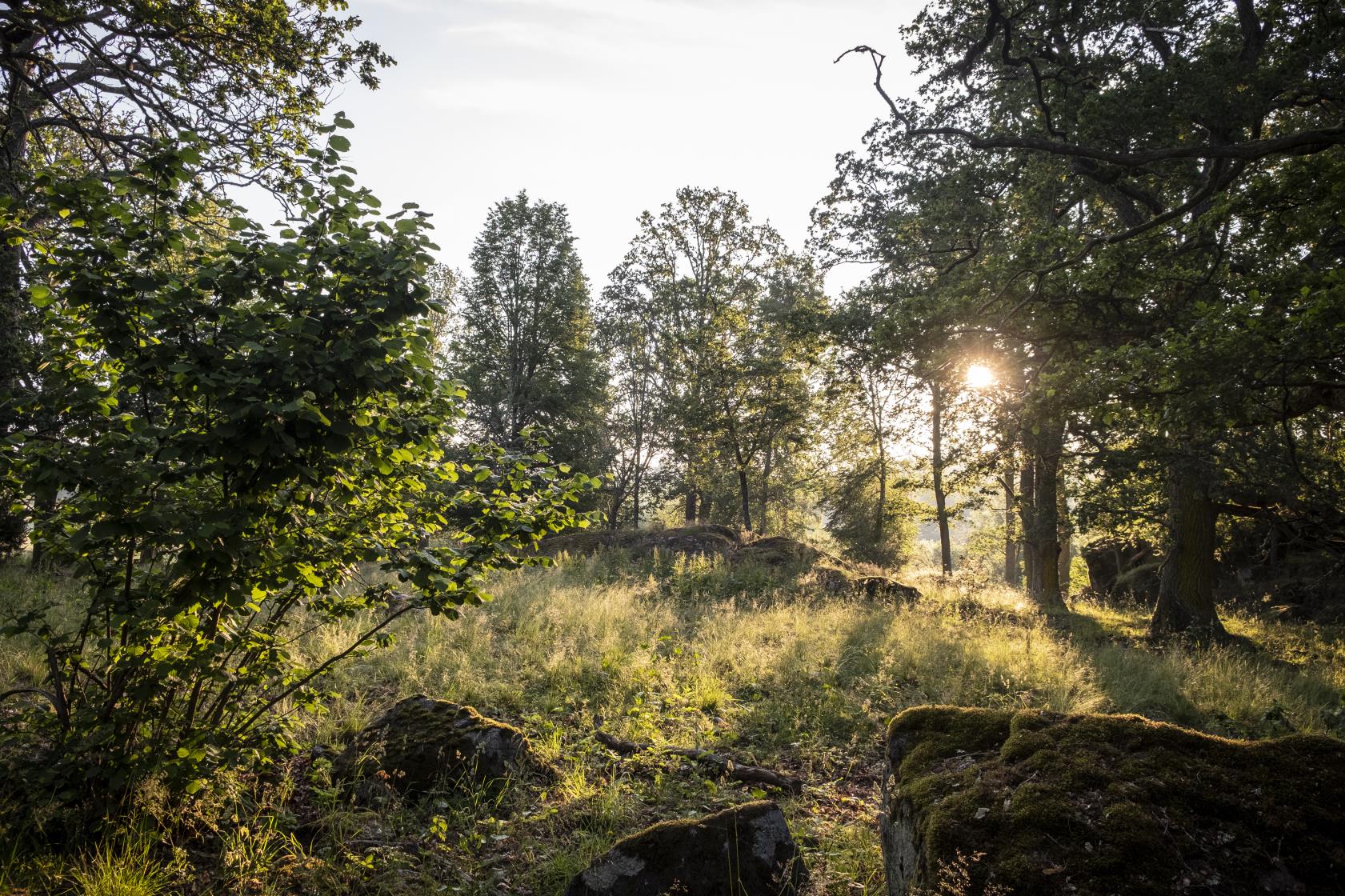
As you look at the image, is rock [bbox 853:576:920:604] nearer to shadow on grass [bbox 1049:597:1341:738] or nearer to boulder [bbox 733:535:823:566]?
boulder [bbox 733:535:823:566]

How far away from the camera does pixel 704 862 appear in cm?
333

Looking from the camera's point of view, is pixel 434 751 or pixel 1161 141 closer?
pixel 434 751

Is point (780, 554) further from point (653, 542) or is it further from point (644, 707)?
point (644, 707)

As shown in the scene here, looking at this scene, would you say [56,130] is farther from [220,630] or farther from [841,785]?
[841,785]

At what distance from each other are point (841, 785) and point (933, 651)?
3.99 meters

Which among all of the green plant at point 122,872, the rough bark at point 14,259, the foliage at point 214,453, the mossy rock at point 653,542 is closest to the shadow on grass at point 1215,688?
the foliage at point 214,453

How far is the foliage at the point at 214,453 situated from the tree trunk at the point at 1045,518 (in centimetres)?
1467

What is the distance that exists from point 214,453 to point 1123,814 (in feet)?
13.7

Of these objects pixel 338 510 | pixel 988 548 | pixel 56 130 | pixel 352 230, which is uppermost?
pixel 56 130

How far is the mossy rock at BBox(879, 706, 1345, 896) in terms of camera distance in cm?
230

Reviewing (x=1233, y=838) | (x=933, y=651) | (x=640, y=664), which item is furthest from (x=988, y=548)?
(x=1233, y=838)

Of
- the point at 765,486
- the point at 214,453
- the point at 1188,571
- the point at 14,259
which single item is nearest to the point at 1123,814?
the point at 214,453

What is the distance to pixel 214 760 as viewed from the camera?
379 centimetres

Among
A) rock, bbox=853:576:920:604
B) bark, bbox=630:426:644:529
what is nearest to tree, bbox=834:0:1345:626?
rock, bbox=853:576:920:604
